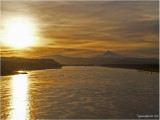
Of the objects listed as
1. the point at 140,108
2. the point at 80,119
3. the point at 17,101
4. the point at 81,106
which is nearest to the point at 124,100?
the point at 140,108

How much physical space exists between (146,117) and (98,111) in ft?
15.8

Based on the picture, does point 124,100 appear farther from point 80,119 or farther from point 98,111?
point 80,119

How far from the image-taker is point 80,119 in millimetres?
19125

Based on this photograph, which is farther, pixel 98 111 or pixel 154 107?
pixel 154 107

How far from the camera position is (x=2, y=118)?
63.2 ft

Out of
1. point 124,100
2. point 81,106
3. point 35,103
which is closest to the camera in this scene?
point 81,106

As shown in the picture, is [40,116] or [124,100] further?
[124,100]

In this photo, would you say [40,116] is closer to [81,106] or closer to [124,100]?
[81,106]

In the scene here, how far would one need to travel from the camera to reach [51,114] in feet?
67.8

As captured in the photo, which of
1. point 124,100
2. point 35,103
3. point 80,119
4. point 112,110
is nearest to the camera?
point 80,119

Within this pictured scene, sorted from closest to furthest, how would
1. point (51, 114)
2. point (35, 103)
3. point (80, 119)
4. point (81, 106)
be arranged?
point (80, 119) < point (51, 114) < point (81, 106) < point (35, 103)

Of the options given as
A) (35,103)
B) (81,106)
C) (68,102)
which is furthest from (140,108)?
(35,103)

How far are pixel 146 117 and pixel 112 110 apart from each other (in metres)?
3.71

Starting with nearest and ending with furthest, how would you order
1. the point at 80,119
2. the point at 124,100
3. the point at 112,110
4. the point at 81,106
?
the point at 80,119 < the point at 112,110 < the point at 81,106 < the point at 124,100
